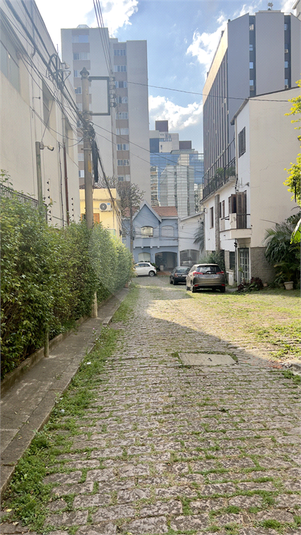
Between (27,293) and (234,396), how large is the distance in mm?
2867

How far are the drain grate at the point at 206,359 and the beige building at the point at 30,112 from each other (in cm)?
345

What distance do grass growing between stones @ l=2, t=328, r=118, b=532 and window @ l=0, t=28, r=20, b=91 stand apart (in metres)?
7.35

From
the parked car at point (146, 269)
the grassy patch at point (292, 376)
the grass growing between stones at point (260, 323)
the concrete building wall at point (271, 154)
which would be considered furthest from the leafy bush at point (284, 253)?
the parked car at point (146, 269)

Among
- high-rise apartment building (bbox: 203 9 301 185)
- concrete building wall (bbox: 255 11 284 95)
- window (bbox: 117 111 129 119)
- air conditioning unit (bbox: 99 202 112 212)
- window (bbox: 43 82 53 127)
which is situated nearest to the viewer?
window (bbox: 43 82 53 127)

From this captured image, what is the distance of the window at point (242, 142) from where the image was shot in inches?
779

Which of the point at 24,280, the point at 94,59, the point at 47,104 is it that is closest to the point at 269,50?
the point at 94,59

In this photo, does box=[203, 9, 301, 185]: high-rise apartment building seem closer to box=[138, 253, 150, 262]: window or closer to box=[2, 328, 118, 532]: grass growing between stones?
box=[138, 253, 150, 262]: window

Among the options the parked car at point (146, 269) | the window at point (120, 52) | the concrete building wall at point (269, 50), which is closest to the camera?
the concrete building wall at point (269, 50)

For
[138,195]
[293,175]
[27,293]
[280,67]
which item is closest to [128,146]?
[138,195]

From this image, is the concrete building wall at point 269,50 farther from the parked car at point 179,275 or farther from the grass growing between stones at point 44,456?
the grass growing between stones at point 44,456

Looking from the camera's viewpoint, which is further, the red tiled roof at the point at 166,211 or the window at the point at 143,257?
the window at the point at 143,257

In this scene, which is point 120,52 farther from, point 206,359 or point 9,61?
point 206,359

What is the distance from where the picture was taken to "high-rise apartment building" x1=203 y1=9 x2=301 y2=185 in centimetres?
3181

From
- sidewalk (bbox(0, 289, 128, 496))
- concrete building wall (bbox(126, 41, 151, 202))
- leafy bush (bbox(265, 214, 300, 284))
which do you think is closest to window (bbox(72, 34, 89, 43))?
concrete building wall (bbox(126, 41, 151, 202))
